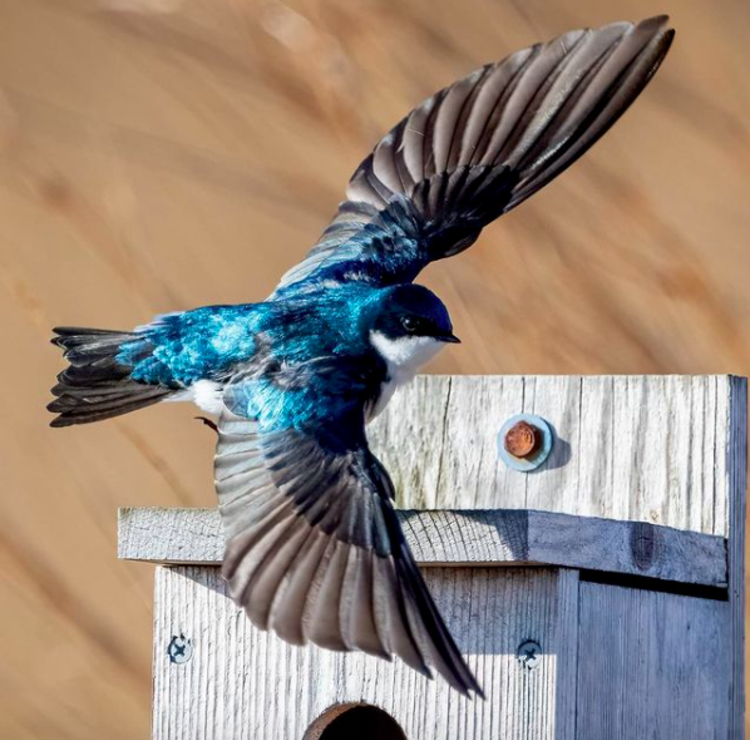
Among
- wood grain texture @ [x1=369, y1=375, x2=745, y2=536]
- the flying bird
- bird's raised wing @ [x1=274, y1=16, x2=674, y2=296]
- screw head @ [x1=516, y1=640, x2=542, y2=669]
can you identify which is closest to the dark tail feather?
the flying bird

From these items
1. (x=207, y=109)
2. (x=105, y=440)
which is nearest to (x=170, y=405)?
(x=105, y=440)

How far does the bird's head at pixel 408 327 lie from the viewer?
85.1 inches

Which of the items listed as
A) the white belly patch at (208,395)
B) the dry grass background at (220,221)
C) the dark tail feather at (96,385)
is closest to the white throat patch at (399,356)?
the white belly patch at (208,395)

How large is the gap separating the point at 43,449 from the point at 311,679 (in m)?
1.27

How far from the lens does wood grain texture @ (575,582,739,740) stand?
6.70ft

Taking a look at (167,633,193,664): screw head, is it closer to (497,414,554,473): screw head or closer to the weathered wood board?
the weathered wood board

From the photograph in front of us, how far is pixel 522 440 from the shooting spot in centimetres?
238

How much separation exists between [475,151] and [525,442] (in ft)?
1.29

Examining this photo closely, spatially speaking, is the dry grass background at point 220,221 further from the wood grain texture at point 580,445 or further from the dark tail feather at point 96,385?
the dark tail feather at point 96,385

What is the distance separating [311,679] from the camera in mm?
2113

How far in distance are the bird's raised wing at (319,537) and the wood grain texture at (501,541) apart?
0.07 meters

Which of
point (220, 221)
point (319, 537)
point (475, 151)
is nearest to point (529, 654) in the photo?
point (319, 537)

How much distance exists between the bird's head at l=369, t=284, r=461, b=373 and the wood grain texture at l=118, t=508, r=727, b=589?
0.24 metres

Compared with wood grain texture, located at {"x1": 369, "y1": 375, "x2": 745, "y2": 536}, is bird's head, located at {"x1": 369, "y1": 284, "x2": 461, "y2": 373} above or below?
above
